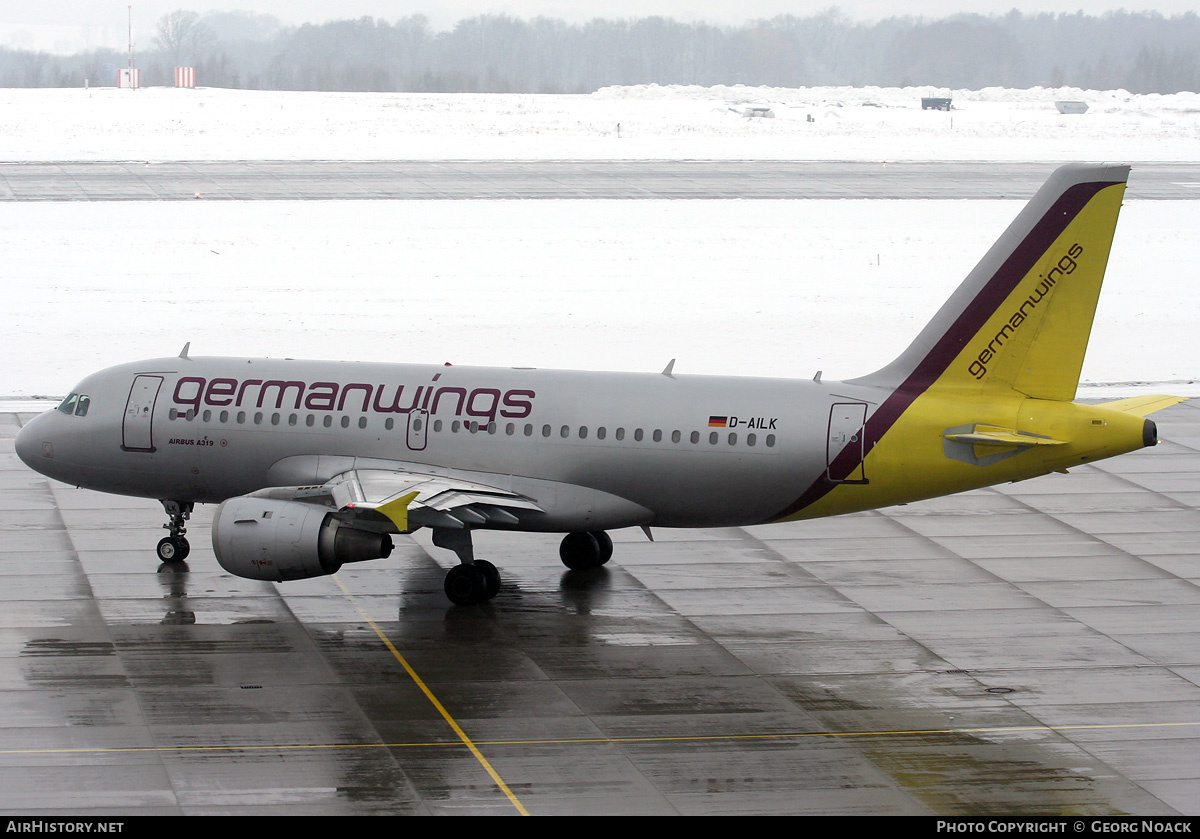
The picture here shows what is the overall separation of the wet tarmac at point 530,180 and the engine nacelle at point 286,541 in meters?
59.4

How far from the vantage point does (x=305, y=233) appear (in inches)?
2928

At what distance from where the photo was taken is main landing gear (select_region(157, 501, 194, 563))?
1254 inches

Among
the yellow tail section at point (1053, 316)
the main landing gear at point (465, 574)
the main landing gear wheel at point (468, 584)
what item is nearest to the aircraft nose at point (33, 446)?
the main landing gear at point (465, 574)

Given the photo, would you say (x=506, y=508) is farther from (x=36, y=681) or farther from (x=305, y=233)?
(x=305, y=233)

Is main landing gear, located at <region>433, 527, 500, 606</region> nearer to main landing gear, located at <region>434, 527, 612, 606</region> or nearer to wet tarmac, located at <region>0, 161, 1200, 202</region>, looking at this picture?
main landing gear, located at <region>434, 527, 612, 606</region>

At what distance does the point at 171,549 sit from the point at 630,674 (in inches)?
441

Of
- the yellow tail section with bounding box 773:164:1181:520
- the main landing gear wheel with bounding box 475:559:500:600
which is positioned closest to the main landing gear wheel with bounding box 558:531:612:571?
the main landing gear wheel with bounding box 475:559:500:600

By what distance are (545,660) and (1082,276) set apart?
11.9 m

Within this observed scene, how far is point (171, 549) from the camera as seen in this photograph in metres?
31.8

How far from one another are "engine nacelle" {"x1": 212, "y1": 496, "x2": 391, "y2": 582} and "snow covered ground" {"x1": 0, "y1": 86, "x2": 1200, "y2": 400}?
2233 cm

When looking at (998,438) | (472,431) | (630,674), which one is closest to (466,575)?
(472,431)

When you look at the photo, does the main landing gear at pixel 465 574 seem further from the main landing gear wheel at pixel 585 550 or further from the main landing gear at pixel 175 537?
the main landing gear at pixel 175 537
